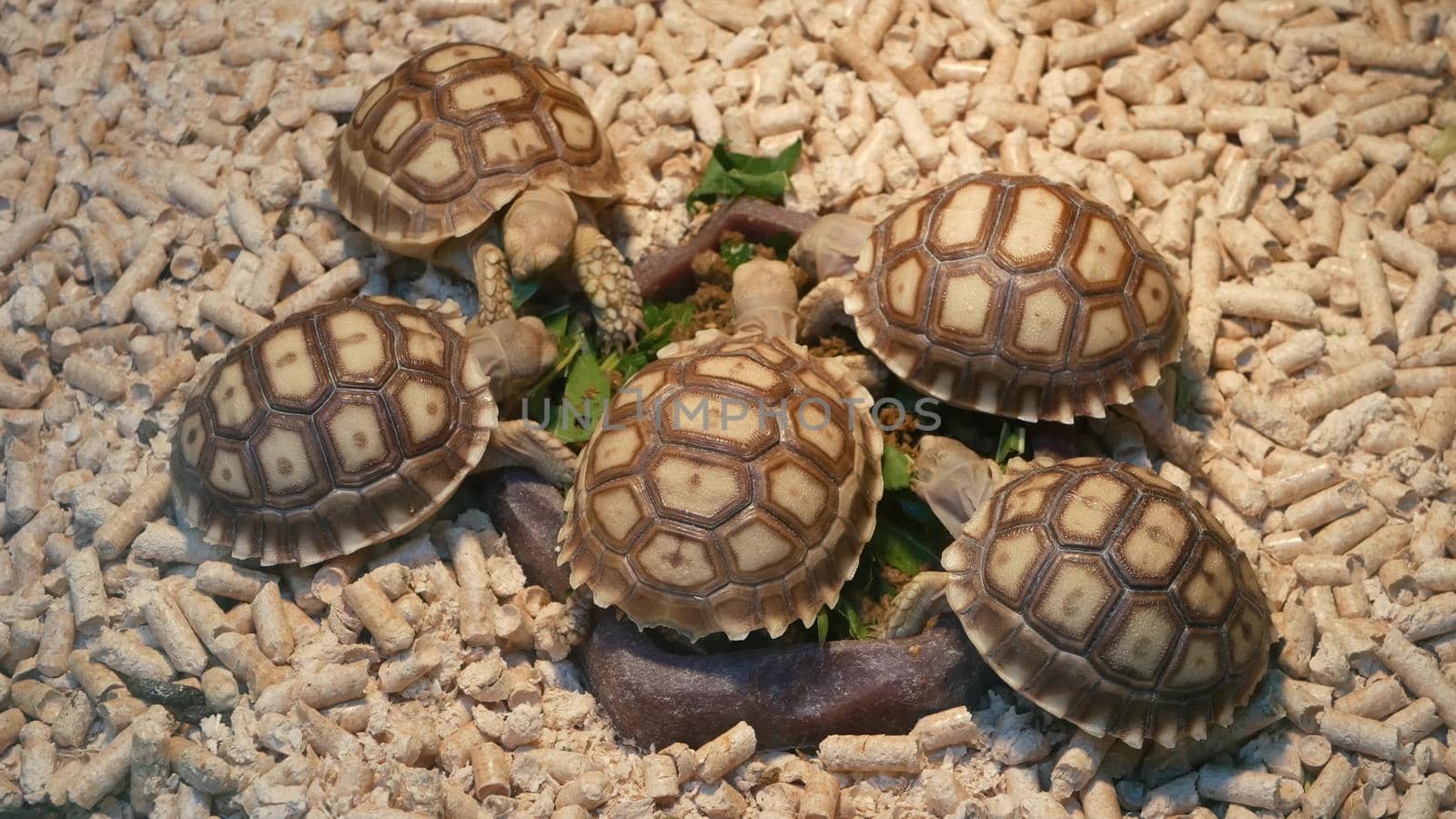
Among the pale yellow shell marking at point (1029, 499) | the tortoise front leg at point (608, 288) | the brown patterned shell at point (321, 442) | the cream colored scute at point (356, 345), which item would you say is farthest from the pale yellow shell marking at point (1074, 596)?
the cream colored scute at point (356, 345)

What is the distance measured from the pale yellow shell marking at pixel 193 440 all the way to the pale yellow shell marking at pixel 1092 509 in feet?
9.48

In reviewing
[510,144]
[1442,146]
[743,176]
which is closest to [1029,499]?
[743,176]

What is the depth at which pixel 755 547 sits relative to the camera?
356cm

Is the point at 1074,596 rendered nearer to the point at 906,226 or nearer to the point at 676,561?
the point at 676,561

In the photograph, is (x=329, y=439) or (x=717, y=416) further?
(x=329, y=439)

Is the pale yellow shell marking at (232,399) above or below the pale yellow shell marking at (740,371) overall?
below

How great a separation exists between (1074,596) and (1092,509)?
28 cm

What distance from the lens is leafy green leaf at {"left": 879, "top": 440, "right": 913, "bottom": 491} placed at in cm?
409

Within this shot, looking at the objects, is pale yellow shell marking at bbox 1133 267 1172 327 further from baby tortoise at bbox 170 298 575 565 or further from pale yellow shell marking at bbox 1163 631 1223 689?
baby tortoise at bbox 170 298 575 565

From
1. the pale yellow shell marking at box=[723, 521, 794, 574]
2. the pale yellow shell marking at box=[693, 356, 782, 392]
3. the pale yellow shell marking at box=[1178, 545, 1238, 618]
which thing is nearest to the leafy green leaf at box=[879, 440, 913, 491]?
the pale yellow shell marking at box=[693, 356, 782, 392]

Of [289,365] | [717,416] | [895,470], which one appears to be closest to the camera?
[717,416]

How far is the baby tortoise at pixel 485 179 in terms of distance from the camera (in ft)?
14.3

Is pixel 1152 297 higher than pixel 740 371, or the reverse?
pixel 1152 297

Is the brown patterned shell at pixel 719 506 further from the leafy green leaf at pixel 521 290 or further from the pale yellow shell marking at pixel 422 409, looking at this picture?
the leafy green leaf at pixel 521 290
